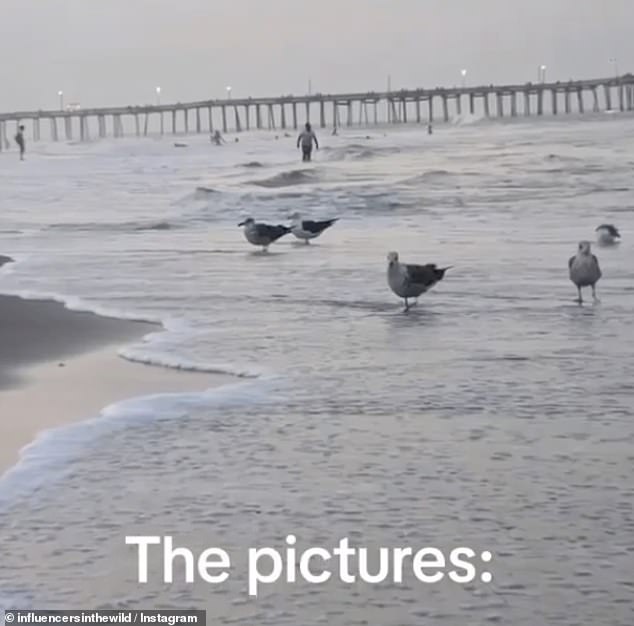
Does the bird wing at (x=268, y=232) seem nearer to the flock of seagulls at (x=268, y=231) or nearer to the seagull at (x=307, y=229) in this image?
the flock of seagulls at (x=268, y=231)

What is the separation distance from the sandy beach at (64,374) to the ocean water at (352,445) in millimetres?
117

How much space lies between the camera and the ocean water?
252 cm

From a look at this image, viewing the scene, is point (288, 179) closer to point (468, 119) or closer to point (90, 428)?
point (90, 428)

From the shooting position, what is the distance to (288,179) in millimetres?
21625

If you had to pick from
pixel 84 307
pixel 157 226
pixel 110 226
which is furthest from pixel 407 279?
pixel 110 226

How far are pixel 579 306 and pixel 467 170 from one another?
51.6 ft

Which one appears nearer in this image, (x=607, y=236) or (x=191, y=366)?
(x=191, y=366)

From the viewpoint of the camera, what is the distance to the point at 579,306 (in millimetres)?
6398

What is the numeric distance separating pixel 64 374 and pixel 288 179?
55.4 feet

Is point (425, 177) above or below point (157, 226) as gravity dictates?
above

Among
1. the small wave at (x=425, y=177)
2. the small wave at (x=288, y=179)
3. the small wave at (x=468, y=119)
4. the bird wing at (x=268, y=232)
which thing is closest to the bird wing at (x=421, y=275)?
the bird wing at (x=268, y=232)

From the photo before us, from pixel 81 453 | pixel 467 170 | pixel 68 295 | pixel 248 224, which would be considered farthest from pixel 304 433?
pixel 467 170

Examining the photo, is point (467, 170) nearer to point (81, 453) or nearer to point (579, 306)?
point (579, 306)

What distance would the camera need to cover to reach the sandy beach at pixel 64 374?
4039 mm
